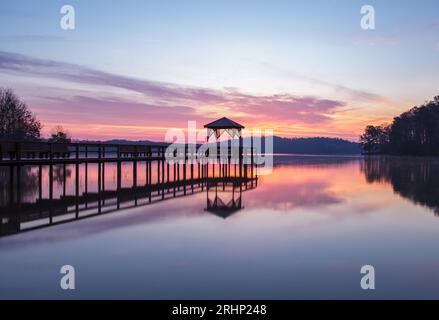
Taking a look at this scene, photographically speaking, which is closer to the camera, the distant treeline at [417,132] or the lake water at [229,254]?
the lake water at [229,254]

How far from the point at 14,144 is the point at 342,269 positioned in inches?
597

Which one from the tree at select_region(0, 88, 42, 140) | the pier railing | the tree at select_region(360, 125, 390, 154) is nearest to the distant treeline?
the tree at select_region(360, 125, 390, 154)

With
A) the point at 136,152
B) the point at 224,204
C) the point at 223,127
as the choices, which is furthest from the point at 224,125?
the point at 224,204

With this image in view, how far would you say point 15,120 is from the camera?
48719 millimetres

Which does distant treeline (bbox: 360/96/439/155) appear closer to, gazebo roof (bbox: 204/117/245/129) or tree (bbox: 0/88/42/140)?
gazebo roof (bbox: 204/117/245/129)

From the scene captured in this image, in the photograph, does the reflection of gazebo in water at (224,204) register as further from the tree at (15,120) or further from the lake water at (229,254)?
the tree at (15,120)

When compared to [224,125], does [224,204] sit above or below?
below

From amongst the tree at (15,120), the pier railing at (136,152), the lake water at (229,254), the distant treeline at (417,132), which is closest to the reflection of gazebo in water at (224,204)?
the lake water at (229,254)

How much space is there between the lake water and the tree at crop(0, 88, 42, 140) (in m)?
43.4

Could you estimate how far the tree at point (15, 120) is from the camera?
47.6 m

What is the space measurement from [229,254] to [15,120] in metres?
49.9

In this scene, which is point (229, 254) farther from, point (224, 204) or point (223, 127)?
point (223, 127)

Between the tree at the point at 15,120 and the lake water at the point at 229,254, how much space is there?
142 feet
